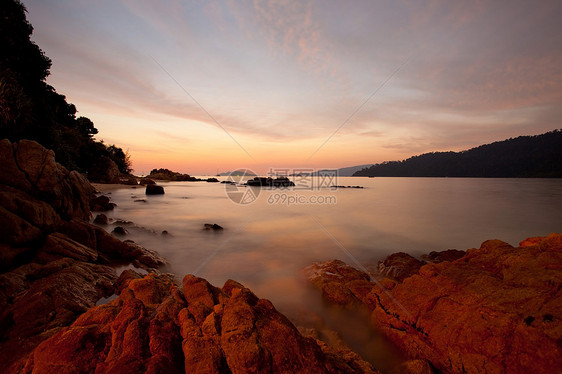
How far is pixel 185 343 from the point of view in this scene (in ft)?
9.69

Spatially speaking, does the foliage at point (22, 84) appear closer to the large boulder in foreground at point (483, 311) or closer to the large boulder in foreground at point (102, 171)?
the large boulder in foreground at point (483, 311)

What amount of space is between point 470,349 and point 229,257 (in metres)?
8.22

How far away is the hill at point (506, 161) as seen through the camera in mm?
112044

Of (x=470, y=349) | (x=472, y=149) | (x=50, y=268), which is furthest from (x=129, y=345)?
Result: (x=472, y=149)

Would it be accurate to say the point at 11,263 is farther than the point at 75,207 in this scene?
No

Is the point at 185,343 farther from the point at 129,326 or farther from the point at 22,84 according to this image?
the point at 22,84

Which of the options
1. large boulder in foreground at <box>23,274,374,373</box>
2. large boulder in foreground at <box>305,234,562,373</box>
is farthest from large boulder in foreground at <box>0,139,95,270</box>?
large boulder in foreground at <box>305,234,562,373</box>

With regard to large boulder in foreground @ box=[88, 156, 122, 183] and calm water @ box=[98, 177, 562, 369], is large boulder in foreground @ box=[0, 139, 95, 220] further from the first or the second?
large boulder in foreground @ box=[88, 156, 122, 183]

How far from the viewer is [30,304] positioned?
388 centimetres

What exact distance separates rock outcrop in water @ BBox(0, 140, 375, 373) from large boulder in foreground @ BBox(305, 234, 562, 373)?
1431 mm

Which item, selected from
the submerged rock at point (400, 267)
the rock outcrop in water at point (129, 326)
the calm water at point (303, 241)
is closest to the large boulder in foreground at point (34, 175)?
the rock outcrop in water at point (129, 326)

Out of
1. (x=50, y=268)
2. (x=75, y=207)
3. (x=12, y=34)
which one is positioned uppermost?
(x=12, y=34)

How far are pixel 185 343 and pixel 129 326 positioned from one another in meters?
0.76

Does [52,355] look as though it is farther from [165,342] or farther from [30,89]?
[30,89]
